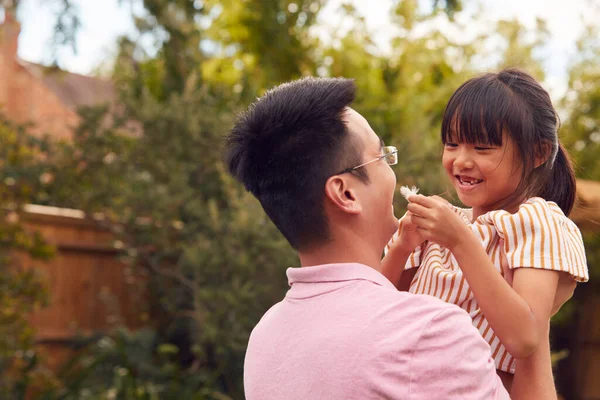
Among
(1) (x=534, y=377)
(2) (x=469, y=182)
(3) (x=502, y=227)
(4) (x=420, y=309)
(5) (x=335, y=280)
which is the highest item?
(2) (x=469, y=182)

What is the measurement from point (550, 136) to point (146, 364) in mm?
5079

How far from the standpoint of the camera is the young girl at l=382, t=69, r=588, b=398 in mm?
1686

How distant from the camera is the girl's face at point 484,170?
1.95 m

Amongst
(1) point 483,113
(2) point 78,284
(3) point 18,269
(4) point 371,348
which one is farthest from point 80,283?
(4) point 371,348

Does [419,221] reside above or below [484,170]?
below

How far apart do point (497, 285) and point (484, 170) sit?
1.25ft

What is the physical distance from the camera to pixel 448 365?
1.46 metres

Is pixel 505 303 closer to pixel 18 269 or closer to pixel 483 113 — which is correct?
pixel 483 113

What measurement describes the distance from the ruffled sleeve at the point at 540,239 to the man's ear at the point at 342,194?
38cm

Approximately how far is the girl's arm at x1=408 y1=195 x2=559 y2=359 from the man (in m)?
0.11

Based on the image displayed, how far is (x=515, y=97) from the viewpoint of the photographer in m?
1.99

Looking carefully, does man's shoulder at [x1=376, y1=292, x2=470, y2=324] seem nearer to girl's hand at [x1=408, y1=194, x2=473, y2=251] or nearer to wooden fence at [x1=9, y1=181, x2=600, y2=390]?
girl's hand at [x1=408, y1=194, x2=473, y2=251]

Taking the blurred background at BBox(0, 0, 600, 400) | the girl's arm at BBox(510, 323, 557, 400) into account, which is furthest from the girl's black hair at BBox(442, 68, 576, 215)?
the blurred background at BBox(0, 0, 600, 400)

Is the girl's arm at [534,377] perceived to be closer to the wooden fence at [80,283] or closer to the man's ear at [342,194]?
the man's ear at [342,194]
